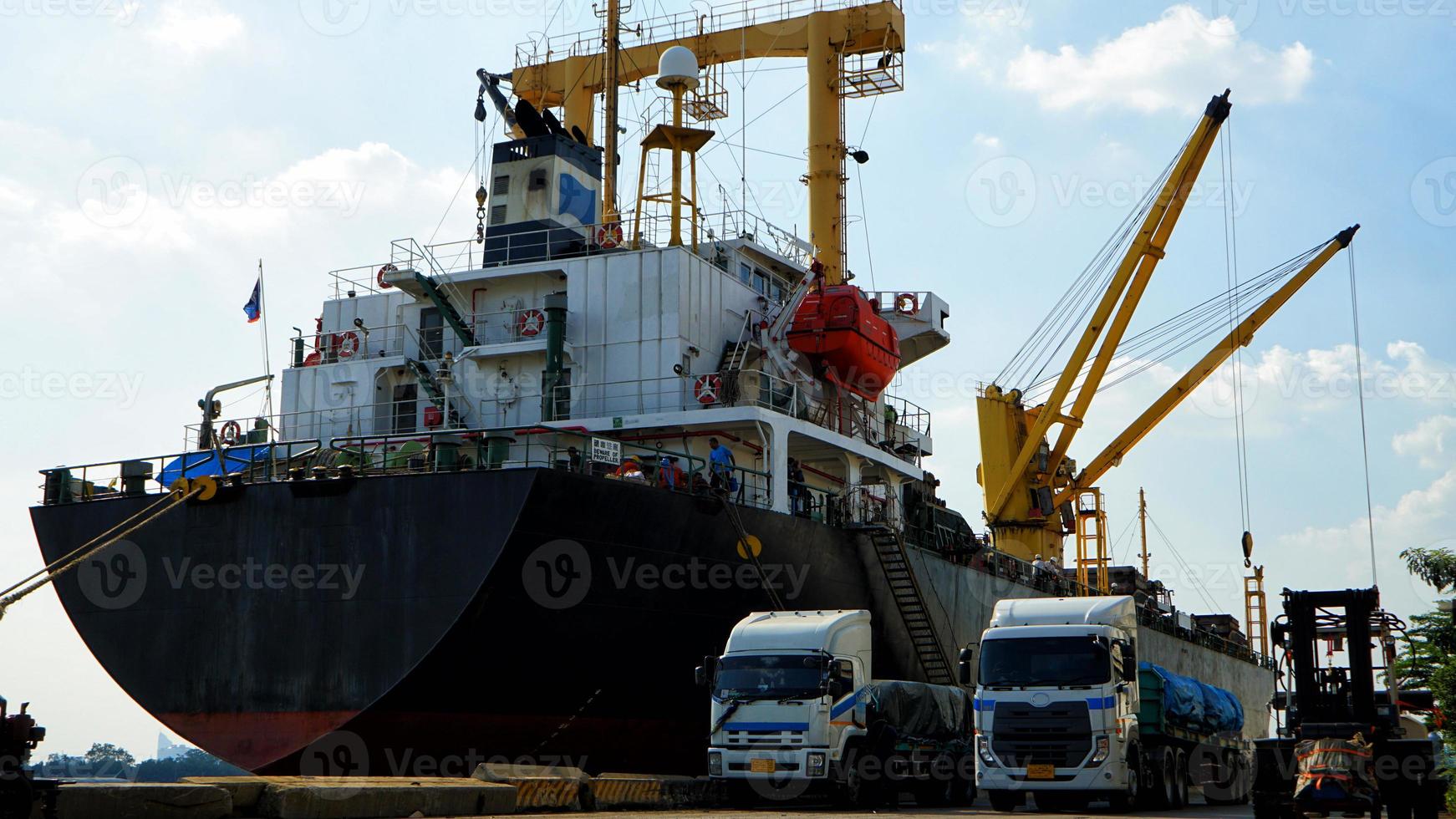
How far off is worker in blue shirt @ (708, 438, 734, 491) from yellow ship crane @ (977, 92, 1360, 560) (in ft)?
52.1

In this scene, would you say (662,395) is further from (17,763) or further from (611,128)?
(17,763)

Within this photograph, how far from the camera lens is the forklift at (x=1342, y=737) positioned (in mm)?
15047

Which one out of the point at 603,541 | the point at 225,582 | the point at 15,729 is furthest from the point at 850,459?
the point at 15,729

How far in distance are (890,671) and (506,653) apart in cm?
885

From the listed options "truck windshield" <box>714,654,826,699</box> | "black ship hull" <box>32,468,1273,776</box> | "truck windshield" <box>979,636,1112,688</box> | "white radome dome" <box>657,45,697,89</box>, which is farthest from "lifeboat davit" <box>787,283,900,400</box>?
"truck windshield" <box>714,654,826,699</box>

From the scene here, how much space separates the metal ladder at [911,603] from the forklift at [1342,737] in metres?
8.30

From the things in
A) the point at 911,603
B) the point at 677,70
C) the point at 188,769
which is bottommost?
the point at 188,769

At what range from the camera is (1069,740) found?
18.9 m

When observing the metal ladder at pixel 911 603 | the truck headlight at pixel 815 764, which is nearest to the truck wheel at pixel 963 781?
the metal ladder at pixel 911 603

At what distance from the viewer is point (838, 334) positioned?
27.6 metres

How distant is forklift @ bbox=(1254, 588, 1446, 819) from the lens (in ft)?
49.4

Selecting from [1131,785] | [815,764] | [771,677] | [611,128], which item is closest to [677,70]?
[611,128]

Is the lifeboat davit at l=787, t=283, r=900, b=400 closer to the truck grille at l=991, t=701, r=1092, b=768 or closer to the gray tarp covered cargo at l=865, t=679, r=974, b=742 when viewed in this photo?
the gray tarp covered cargo at l=865, t=679, r=974, b=742

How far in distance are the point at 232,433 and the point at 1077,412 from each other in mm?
22535
